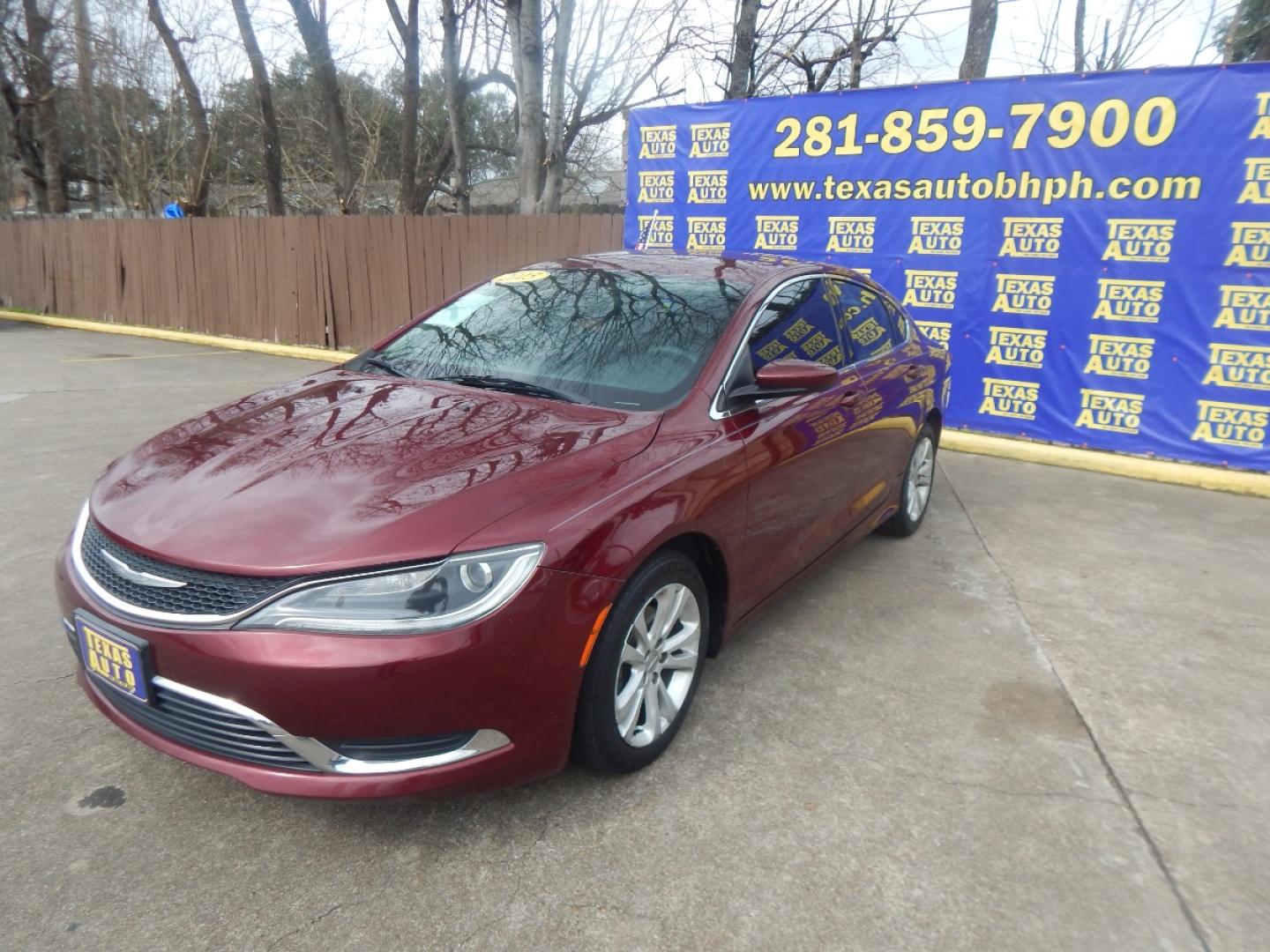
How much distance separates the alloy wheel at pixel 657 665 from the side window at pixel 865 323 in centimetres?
180

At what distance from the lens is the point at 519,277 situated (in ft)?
13.1

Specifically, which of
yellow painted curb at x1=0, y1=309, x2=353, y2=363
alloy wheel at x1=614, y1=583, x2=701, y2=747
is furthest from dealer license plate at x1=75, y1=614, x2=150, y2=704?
yellow painted curb at x1=0, y1=309, x2=353, y2=363

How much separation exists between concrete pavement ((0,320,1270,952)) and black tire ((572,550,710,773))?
0.14m

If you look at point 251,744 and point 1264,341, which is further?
point 1264,341

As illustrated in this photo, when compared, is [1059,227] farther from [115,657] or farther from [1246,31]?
[1246,31]

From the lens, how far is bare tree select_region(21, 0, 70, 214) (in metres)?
20.3

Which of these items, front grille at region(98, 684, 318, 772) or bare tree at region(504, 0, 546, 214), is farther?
Answer: bare tree at region(504, 0, 546, 214)

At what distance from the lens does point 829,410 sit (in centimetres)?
366

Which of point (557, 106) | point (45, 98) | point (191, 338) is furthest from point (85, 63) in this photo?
point (557, 106)

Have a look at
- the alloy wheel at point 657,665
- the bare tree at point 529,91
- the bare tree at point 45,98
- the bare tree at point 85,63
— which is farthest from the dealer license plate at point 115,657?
the bare tree at point 45,98

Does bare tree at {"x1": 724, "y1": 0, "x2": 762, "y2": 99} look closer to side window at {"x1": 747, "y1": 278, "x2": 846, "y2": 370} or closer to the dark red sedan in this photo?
side window at {"x1": 747, "y1": 278, "x2": 846, "y2": 370}

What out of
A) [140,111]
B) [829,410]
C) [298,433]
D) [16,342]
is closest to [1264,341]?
[829,410]

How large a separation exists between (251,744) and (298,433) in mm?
1047

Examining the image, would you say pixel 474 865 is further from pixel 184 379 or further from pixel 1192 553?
pixel 184 379
